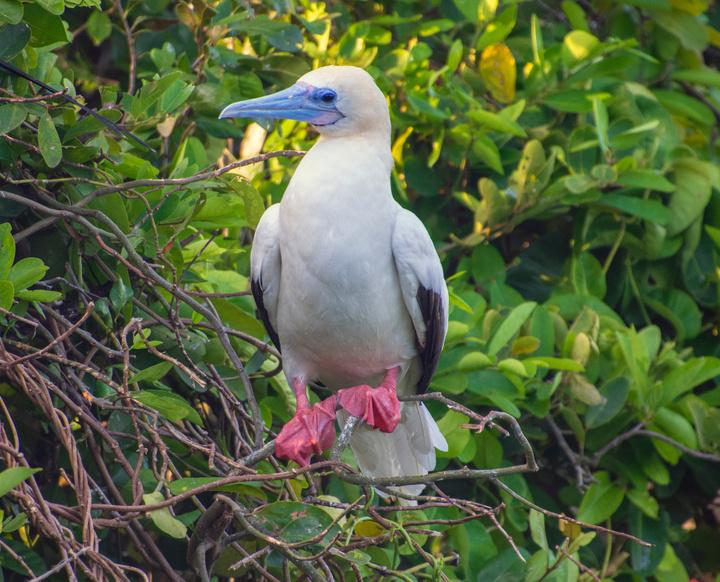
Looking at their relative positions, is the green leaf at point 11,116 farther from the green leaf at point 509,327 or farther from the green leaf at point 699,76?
the green leaf at point 699,76

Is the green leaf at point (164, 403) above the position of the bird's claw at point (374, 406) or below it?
above

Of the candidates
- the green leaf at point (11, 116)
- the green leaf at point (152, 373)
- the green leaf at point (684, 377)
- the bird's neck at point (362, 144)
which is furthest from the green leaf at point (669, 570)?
the green leaf at point (11, 116)

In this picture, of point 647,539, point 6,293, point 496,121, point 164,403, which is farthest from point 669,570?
point 6,293

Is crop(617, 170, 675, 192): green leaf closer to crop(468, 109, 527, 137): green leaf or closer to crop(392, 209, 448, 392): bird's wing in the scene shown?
crop(468, 109, 527, 137): green leaf

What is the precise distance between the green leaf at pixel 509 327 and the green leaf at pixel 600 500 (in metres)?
0.77

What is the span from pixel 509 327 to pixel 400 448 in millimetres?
629

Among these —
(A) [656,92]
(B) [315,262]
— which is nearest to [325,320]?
(B) [315,262]

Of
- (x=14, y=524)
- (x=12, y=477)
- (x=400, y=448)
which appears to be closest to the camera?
(x=12, y=477)

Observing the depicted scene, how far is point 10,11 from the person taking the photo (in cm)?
297

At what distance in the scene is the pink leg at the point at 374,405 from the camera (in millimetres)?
3602

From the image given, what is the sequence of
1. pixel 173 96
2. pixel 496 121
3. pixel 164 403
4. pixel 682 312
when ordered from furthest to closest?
pixel 682 312 < pixel 496 121 < pixel 173 96 < pixel 164 403

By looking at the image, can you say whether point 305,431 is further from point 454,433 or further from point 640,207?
point 640,207

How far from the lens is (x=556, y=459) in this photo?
4.97 metres

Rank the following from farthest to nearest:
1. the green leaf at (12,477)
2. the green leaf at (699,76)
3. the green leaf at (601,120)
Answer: the green leaf at (699,76), the green leaf at (601,120), the green leaf at (12,477)
